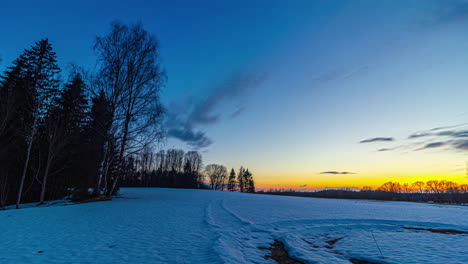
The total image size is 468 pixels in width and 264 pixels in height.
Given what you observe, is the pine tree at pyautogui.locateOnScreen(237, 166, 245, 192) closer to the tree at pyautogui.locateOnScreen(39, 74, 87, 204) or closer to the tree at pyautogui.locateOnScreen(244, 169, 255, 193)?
the tree at pyautogui.locateOnScreen(244, 169, 255, 193)

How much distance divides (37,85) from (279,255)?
56.6 feet

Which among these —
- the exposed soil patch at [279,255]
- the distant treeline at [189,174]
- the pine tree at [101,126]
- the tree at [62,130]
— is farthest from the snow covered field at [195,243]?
the distant treeline at [189,174]

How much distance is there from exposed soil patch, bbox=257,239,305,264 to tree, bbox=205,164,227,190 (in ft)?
229

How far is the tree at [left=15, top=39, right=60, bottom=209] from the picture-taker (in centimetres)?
1232

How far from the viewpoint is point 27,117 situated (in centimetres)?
1317

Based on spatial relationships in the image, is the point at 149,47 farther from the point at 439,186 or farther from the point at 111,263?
the point at 439,186

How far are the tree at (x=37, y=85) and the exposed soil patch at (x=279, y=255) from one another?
1453 cm

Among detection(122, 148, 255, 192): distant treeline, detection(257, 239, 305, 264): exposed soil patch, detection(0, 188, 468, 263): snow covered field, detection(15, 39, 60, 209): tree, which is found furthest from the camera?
detection(122, 148, 255, 192): distant treeline

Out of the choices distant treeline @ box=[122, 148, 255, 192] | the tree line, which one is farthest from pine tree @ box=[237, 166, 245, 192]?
the tree line

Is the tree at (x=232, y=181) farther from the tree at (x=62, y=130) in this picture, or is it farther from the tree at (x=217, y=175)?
the tree at (x=62, y=130)

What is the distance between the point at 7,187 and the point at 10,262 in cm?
1574

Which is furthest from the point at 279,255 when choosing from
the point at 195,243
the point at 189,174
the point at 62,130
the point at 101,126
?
the point at 189,174

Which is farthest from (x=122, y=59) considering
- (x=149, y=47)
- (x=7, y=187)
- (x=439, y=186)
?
(x=439, y=186)

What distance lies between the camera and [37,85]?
12844 mm
